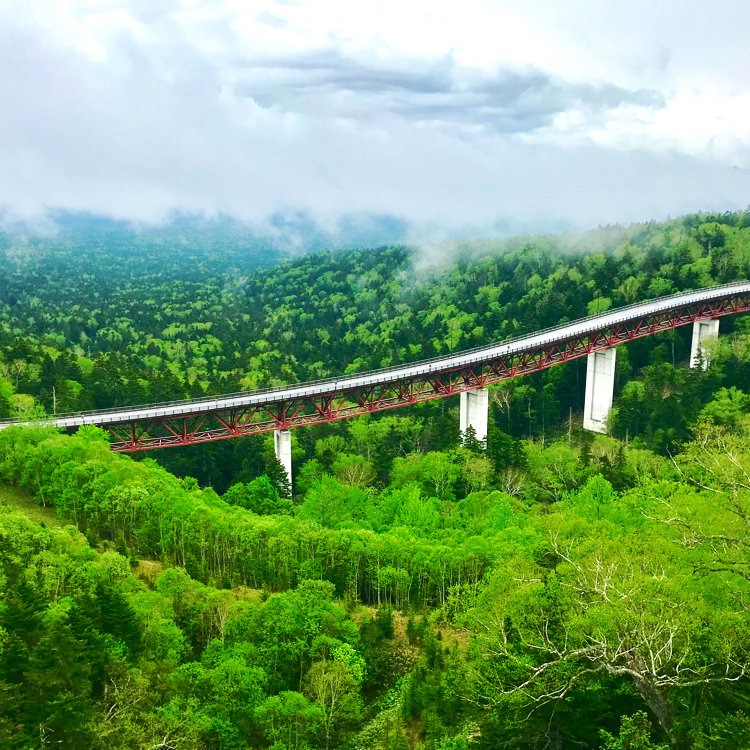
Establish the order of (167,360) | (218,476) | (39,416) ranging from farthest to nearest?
(167,360) → (218,476) → (39,416)

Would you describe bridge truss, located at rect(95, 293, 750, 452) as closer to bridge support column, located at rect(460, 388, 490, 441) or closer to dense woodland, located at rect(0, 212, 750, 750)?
bridge support column, located at rect(460, 388, 490, 441)

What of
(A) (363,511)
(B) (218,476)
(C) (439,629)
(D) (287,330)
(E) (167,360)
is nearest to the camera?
(C) (439,629)

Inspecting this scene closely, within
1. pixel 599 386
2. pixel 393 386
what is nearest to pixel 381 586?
pixel 393 386

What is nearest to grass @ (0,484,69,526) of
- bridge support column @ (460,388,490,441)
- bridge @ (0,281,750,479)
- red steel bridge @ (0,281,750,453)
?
red steel bridge @ (0,281,750,453)

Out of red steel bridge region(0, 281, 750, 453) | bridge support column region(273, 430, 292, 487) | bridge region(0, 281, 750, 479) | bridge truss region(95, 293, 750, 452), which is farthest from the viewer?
bridge support column region(273, 430, 292, 487)

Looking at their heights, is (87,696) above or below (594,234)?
below

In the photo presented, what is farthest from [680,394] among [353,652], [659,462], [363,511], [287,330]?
[287,330]

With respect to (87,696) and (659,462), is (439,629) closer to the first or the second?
(87,696)

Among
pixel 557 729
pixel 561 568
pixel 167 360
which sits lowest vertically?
pixel 167 360
